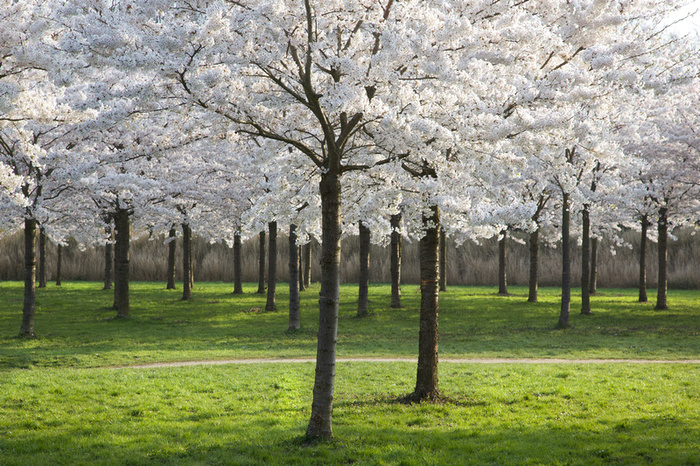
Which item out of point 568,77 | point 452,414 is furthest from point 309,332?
point 568,77

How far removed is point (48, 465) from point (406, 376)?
22.8 ft

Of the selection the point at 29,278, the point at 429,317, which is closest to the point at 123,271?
the point at 29,278

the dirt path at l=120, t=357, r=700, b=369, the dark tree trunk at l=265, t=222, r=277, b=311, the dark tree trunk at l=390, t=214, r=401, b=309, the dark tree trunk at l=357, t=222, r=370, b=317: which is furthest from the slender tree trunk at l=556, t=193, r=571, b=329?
the dark tree trunk at l=265, t=222, r=277, b=311

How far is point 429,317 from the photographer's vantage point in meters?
9.51

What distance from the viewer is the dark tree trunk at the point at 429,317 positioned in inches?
373

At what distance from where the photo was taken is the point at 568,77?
26.3 feet

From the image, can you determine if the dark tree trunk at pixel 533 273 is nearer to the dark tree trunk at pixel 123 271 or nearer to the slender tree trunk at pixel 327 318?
the dark tree trunk at pixel 123 271

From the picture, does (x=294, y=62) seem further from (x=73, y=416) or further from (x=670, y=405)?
(x=670, y=405)

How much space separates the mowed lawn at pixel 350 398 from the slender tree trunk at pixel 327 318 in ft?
1.07

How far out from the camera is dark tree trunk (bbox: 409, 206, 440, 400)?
948 centimetres

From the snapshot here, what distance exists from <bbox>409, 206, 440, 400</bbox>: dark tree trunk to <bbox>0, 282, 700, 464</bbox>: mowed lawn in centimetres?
45

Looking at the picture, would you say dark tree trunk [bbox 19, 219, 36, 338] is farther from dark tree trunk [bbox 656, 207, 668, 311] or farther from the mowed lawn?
dark tree trunk [bbox 656, 207, 668, 311]

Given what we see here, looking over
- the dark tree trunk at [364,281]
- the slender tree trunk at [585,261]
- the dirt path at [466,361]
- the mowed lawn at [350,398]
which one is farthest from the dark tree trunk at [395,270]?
the dirt path at [466,361]

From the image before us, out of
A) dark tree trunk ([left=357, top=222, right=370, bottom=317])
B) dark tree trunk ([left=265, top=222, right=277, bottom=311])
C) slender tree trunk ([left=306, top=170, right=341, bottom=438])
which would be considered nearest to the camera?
slender tree trunk ([left=306, top=170, right=341, bottom=438])
